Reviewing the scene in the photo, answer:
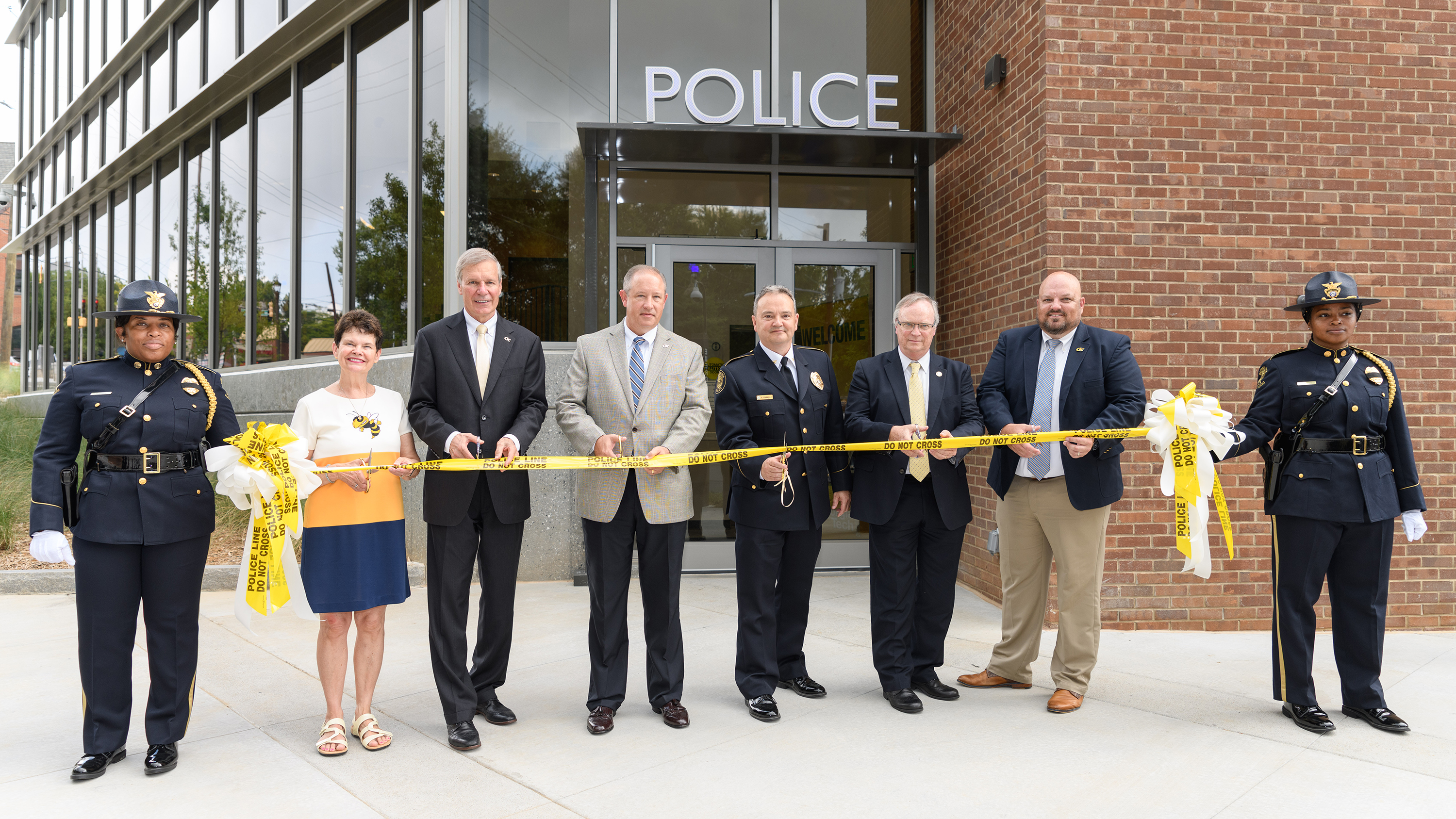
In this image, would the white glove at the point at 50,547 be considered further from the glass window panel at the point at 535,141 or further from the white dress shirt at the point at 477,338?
the glass window panel at the point at 535,141

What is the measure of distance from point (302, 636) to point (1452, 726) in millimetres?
6400

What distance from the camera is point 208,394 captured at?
3855mm

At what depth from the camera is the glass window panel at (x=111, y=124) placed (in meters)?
14.7

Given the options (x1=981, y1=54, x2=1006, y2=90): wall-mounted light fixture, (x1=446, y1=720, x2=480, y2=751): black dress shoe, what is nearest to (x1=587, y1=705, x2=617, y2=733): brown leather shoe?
(x1=446, y1=720, x2=480, y2=751): black dress shoe

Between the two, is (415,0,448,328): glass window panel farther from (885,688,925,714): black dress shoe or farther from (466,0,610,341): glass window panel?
(885,688,925,714): black dress shoe

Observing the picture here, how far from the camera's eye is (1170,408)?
169 inches

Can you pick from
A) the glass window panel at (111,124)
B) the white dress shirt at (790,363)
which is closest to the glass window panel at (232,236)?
the glass window panel at (111,124)

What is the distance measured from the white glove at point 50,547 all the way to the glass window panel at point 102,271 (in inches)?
555

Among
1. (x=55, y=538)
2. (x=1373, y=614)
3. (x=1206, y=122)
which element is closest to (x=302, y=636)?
(x=55, y=538)

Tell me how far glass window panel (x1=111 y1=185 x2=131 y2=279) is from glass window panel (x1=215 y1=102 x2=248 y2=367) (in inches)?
164

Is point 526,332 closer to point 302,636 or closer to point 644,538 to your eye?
point 644,538

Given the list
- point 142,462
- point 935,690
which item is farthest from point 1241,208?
point 142,462

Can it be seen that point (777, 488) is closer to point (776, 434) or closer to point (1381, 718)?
point (776, 434)

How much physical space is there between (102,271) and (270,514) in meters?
16.2
